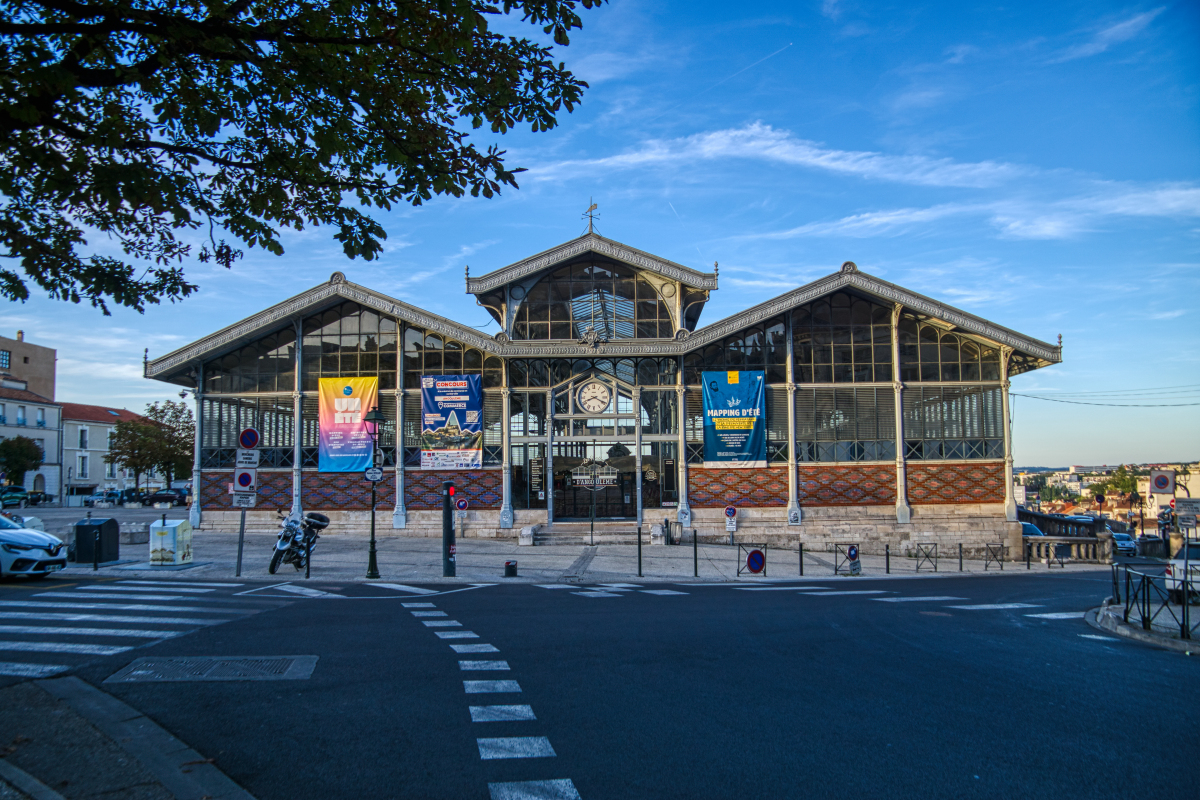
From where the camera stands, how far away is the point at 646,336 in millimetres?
31688

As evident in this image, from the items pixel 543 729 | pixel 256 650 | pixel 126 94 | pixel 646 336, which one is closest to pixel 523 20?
pixel 126 94

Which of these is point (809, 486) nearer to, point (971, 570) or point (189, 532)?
point (971, 570)

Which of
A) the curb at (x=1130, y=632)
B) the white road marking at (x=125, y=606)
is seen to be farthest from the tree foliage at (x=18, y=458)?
the curb at (x=1130, y=632)

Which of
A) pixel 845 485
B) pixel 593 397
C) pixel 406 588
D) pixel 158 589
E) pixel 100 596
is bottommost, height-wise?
pixel 406 588

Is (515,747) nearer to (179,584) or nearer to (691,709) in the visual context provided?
(691,709)

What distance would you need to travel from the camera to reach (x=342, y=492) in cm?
3153

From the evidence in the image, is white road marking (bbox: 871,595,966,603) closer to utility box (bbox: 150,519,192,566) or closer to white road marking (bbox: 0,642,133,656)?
white road marking (bbox: 0,642,133,656)

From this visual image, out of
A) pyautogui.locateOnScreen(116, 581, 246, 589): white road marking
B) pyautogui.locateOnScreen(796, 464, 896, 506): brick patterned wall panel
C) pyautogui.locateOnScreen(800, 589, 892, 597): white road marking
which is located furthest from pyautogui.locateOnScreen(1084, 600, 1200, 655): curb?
pyautogui.locateOnScreen(796, 464, 896, 506): brick patterned wall panel

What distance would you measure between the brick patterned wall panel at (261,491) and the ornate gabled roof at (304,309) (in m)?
4.77

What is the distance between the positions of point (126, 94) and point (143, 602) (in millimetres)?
9017

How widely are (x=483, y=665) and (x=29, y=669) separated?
15.1 ft

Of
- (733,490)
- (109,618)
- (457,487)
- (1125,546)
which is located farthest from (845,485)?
(109,618)

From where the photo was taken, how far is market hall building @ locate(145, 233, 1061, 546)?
31.2 m

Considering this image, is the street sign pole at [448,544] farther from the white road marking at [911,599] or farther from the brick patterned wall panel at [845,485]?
the brick patterned wall panel at [845,485]
